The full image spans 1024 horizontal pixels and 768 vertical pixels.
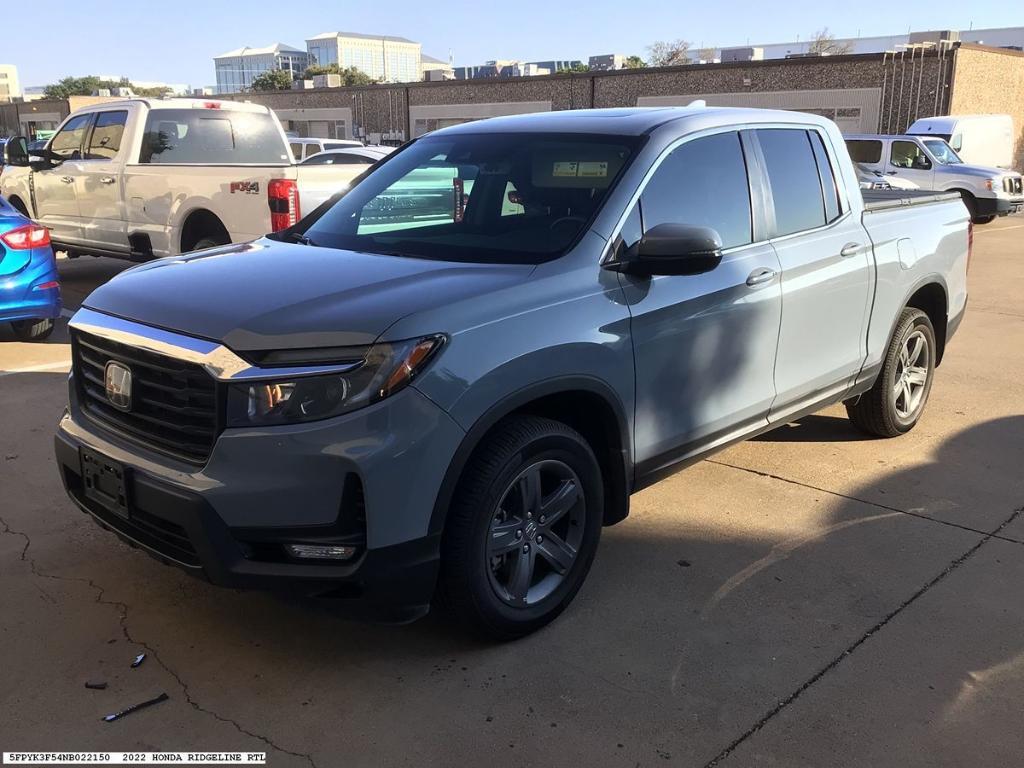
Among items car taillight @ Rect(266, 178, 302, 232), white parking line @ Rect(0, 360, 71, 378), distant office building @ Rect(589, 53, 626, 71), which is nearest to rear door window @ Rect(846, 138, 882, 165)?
car taillight @ Rect(266, 178, 302, 232)

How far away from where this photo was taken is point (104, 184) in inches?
378

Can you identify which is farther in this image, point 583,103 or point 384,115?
point 384,115

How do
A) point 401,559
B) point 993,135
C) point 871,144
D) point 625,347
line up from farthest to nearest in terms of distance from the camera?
point 993,135 < point 871,144 < point 625,347 < point 401,559

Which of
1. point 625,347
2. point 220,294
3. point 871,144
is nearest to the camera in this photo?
point 220,294

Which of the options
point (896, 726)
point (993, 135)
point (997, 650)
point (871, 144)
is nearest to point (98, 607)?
point (896, 726)

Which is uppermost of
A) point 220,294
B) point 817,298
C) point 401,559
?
point 220,294

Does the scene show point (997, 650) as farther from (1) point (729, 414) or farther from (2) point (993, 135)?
(2) point (993, 135)

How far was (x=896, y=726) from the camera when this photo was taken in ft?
9.42

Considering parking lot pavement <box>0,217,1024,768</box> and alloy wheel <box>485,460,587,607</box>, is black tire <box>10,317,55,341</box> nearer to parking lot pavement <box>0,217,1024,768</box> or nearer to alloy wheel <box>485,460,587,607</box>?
parking lot pavement <box>0,217,1024,768</box>

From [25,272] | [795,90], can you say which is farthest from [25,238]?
[795,90]

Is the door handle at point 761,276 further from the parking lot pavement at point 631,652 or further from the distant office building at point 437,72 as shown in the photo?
the distant office building at point 437,72

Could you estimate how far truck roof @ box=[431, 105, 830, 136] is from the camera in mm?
3875

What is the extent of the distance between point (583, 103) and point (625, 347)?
39.7 m

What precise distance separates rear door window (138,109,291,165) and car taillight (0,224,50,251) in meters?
2.03
